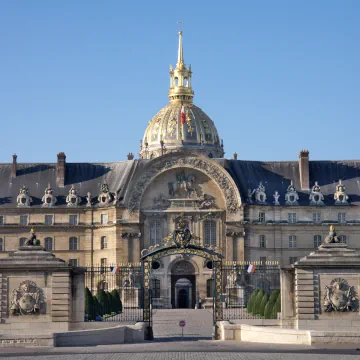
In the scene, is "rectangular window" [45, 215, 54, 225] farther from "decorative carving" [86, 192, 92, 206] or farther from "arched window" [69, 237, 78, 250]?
"decorative carving" [86, 192, 92, 206]

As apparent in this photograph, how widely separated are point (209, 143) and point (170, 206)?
31.8 metres

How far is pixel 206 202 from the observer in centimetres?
10938

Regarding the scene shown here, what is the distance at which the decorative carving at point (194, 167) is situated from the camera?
10888cm

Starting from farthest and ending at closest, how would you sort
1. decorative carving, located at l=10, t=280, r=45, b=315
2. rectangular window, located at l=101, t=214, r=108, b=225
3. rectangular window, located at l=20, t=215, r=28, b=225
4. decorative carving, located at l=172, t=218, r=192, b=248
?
rectangular window, located at l=20, t=215, r=28, b=225
rectangular window, located at l=101, t=214, r=108, b=225
decorative carving, located at l=172, t=218, r=192, b=248
decorative carving, located at l=10, t=280, r=45, b=315

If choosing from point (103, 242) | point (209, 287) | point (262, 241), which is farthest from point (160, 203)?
point (262, 241)

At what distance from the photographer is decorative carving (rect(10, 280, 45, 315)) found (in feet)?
181

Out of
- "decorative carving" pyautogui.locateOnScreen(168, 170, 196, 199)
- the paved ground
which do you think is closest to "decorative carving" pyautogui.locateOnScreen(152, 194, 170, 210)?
"decorative carving" pyautogui.locateOnScreen(168, 170, 196, 199)

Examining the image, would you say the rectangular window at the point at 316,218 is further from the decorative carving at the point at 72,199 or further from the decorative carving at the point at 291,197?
the decorative carving at the point at 72,199

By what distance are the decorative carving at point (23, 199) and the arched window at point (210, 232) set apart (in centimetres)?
1680

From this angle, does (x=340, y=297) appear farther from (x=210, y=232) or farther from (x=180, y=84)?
(x=180, y=84)

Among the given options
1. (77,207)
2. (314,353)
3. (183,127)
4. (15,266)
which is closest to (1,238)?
(77,207)

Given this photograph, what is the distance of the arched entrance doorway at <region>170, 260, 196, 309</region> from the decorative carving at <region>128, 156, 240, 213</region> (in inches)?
250

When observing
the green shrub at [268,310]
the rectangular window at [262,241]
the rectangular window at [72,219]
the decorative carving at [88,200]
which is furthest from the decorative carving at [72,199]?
the green shrub at [268,310]

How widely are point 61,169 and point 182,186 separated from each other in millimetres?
13287
